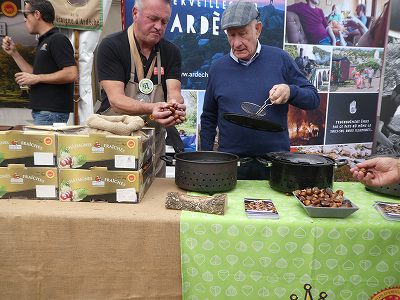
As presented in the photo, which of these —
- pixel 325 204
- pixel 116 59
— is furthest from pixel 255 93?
pixel 325 204

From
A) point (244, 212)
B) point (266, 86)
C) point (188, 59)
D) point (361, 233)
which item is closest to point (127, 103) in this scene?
point (266, 86)

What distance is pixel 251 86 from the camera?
2.04 m

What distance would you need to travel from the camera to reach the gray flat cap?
188cm

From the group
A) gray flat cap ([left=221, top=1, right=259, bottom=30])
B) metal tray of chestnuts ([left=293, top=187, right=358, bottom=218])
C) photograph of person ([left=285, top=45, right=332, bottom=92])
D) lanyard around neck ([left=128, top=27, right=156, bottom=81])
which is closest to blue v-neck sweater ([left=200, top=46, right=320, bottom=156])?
gray flat cap ([left=221, top=1, right=259, bottom=30])

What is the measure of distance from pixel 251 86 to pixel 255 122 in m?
0.45

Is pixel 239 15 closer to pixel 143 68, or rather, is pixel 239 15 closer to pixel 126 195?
pixel 143 68

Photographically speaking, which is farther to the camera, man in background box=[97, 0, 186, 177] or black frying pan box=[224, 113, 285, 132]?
man in background box=[97, 0, 186, 177]

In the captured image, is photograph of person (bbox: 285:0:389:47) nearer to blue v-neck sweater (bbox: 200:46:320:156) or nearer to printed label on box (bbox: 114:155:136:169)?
blue v-neck sweater (bbox: 200:46:320:156)

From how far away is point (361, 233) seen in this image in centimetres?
125

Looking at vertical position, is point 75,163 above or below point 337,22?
below

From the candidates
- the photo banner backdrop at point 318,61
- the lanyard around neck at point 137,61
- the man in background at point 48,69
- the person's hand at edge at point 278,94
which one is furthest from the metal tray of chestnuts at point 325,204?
the photo banner backdrop at point 318,61

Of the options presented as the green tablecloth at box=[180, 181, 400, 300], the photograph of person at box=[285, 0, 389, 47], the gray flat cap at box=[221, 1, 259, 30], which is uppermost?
the photograph of person at box=[285, 0, 389, 47]

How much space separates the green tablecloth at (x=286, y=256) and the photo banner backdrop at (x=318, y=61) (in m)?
2.29

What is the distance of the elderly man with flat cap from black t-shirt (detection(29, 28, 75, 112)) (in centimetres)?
119
